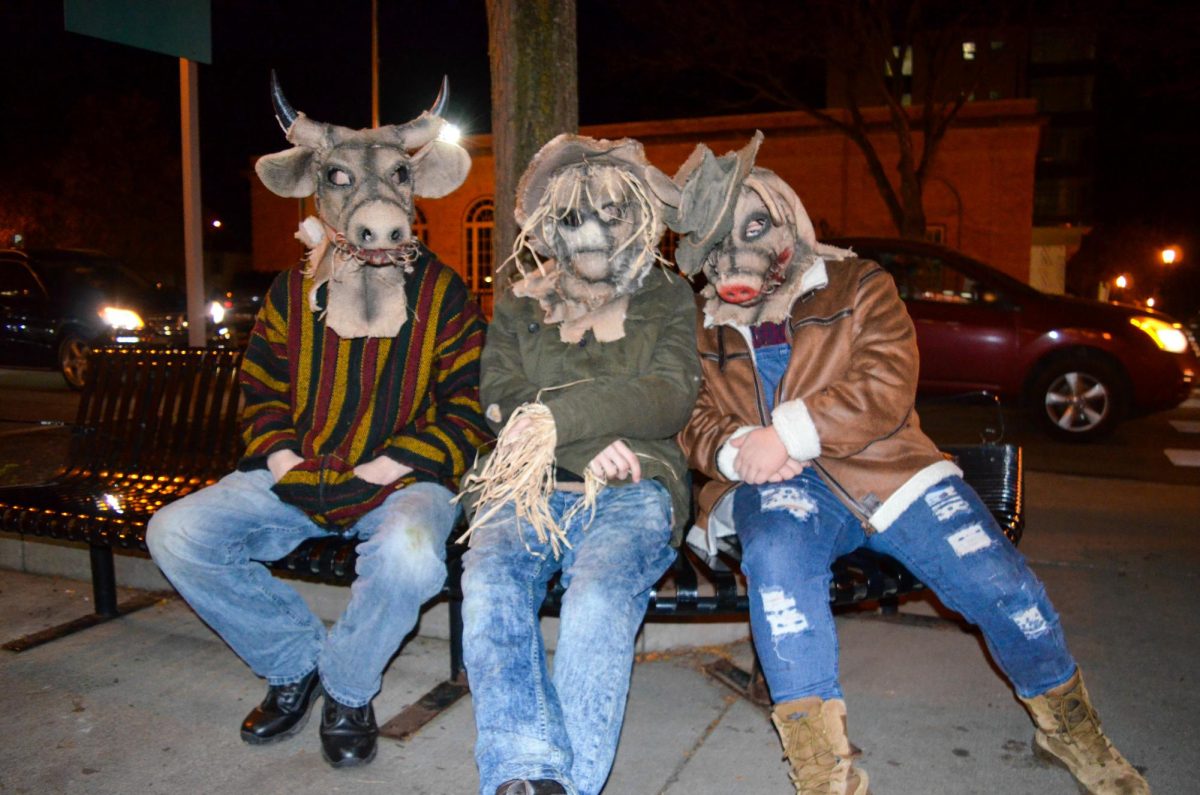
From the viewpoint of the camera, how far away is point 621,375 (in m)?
3.02

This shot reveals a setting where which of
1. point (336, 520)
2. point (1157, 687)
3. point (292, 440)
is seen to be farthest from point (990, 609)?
point (292, 440)

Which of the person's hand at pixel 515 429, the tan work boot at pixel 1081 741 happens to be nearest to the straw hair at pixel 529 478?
the person's hand at pixel 515 429

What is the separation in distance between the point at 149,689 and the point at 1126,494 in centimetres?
581

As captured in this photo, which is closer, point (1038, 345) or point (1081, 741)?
point (1081, 741)

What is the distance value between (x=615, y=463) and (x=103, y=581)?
8.18ft

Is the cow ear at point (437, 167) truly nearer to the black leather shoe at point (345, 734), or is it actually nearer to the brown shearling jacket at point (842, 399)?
the brown shearling jacket at point (842, 399)

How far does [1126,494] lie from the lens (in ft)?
20.9

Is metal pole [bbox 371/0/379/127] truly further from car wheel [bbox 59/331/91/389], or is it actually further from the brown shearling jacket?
the brown shearling jacket

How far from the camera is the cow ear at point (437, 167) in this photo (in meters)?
3.23

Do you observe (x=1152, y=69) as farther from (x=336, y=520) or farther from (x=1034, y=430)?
(x=336, y=520)

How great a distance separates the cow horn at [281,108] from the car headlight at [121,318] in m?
10.4

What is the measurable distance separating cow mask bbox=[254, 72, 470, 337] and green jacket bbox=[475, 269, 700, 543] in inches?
14.4

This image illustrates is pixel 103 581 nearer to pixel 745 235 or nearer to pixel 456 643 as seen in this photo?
pixel 456 643

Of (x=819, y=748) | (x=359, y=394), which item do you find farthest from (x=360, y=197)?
(x=819, y=748)
